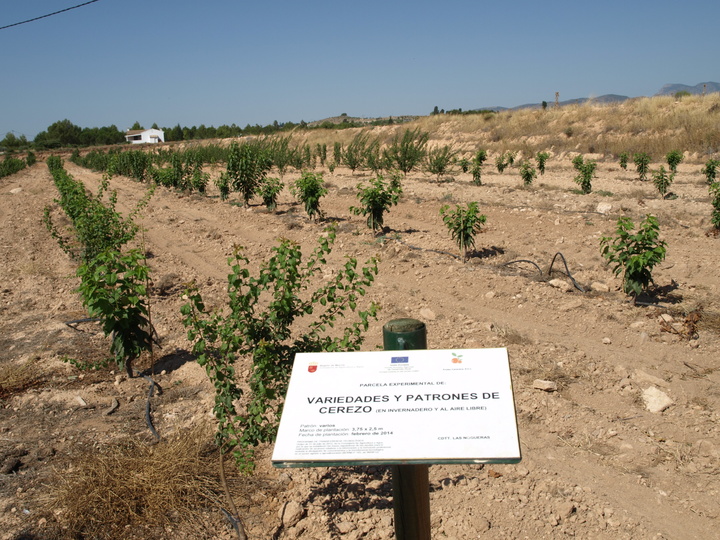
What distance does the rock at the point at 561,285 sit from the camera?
6499 millimetres

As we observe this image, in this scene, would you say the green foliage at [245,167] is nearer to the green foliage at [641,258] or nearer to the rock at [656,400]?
the green foliage at [641,258]

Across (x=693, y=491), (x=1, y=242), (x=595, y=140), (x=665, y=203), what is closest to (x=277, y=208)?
(x=1, y=242)

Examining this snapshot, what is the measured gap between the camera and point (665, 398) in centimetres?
399

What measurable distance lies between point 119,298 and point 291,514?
2.53m

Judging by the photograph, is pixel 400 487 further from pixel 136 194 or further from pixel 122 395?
pixel 136 194

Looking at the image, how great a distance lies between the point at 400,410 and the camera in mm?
1857

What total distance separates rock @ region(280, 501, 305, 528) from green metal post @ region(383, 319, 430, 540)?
1038 mm

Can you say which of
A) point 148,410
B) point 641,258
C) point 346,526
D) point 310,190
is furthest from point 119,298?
point 310,190

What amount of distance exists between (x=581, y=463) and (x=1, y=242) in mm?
12295

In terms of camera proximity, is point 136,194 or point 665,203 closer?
point 665,203

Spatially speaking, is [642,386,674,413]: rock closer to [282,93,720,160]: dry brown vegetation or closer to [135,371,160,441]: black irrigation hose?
[135,371,160,441]: black irrigation hose

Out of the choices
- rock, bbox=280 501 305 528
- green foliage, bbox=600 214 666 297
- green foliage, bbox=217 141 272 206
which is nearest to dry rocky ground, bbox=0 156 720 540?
rock, bbox=280 501 305 528

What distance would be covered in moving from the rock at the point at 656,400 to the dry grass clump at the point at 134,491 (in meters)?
3.06

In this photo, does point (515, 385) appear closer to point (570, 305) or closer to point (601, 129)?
point (570, 305)
